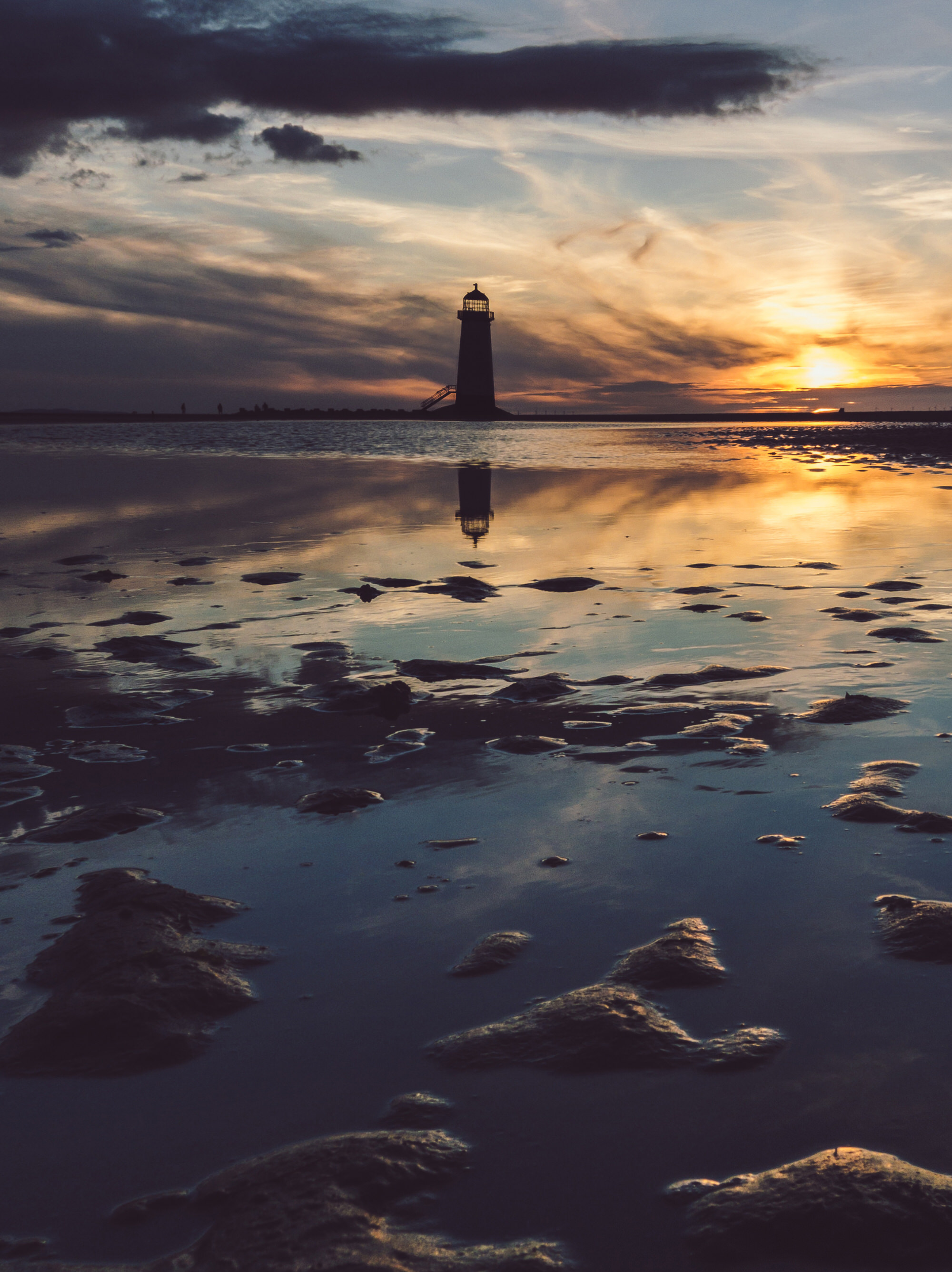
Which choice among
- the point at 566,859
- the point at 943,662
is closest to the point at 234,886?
the point at 566,859

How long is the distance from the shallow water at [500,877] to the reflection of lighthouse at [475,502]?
4.40 m

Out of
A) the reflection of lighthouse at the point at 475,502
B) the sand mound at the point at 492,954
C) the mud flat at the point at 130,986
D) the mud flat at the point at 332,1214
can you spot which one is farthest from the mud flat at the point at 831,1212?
the reflection of lighthouse at the point at 475,502

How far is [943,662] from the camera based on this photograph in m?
6.71

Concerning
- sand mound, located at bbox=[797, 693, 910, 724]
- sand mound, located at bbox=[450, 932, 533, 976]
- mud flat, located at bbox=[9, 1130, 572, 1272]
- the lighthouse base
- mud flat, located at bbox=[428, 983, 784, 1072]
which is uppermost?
the lighthouse base

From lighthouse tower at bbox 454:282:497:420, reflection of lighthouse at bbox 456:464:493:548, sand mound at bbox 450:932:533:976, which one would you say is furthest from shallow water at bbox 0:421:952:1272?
lighthouse tower at bbox 454:282:497:420

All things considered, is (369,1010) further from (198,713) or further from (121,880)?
(198,713)

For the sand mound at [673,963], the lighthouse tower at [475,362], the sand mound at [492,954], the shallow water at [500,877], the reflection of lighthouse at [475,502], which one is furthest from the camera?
the lighthouse tower at [475,362]

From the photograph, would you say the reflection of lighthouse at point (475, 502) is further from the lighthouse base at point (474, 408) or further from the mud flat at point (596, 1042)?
the lighthouse base at point (474, 408)

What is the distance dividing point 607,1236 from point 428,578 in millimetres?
8602

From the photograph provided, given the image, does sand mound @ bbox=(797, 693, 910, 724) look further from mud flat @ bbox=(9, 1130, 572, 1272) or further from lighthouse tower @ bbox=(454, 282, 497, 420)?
lighthouse tower @ bbox=(454, 282, 497, 420)

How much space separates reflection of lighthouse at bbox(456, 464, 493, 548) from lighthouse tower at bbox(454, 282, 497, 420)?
2684 inches

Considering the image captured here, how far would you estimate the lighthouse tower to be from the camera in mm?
93375

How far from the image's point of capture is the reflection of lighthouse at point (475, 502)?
14773 mm

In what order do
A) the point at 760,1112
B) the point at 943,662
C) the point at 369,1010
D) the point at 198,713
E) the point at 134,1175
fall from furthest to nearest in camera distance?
1. the point at 943,662
2. the point at 198,713
3. the point at 369,1010
4. the point at 760,1112
5. the point at 134,1175
